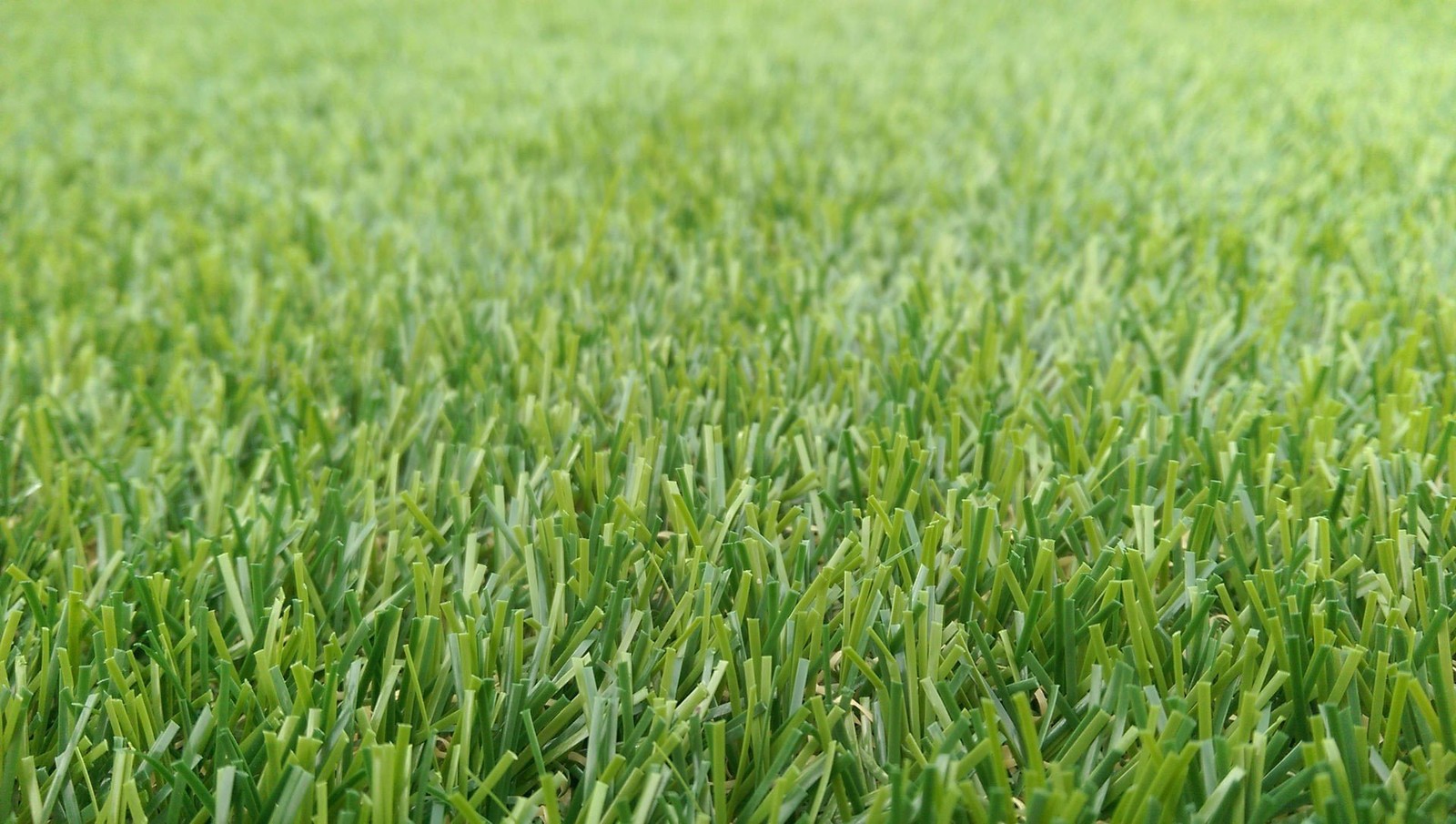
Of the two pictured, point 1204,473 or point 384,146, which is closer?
point 1204,473

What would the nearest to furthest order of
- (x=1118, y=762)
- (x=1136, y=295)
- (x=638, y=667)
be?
(x=1118, y=762), (x=638, y=667), (x=1136, y=295)

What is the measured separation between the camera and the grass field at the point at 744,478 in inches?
38.9

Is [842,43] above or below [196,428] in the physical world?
above

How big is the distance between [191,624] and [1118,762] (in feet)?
2.93

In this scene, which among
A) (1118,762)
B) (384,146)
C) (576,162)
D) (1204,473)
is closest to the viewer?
(1118,762)

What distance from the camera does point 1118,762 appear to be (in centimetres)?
101

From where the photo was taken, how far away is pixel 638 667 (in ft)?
3.65

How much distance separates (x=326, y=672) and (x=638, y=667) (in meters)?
0.28

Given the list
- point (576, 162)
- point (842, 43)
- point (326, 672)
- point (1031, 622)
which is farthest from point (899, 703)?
point (842, 43)

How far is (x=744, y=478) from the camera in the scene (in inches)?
55.9

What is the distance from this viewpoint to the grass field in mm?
987

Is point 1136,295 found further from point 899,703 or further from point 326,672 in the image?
point 326,672

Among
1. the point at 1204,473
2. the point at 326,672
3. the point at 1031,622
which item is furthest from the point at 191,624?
the point at 1204,473

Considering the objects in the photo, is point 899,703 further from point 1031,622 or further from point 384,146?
point 384,146
